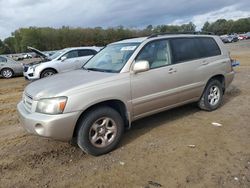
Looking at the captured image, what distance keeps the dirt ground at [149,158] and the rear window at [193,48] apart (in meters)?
1.29

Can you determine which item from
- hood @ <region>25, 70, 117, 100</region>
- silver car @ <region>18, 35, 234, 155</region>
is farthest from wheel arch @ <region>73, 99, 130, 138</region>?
hood @ <region>25, 70, 117, 100</region>

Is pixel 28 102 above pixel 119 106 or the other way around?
above

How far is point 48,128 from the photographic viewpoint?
140 inches

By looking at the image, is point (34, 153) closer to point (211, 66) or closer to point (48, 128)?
point (48, 128)

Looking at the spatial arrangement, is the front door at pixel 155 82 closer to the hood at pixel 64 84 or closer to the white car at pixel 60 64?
the hood at pixel 64 84

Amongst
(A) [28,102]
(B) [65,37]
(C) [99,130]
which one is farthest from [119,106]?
(B) [65,37]

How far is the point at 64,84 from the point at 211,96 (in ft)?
11.2

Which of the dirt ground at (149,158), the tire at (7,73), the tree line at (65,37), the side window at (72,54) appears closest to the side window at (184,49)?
the dirt ground at (149,158)

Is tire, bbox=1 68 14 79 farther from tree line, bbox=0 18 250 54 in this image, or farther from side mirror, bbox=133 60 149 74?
tree line, bbox=0 18 250 54

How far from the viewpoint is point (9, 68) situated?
1560 cm

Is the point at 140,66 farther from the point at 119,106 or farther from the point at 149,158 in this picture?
the point at 149,158

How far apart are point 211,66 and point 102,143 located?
9.80 feet

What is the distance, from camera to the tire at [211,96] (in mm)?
5699

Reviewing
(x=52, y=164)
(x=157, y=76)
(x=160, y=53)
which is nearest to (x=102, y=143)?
(x=52, y=164)
